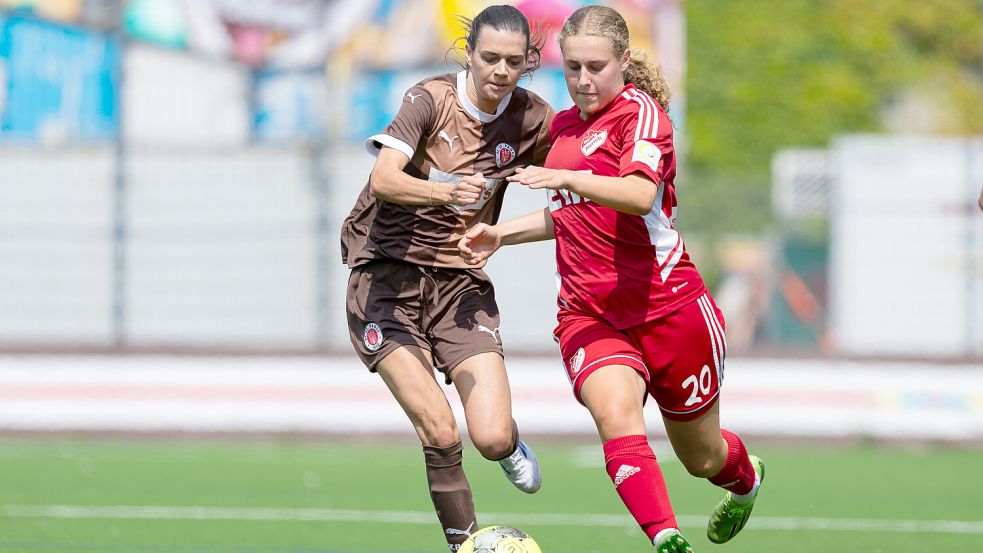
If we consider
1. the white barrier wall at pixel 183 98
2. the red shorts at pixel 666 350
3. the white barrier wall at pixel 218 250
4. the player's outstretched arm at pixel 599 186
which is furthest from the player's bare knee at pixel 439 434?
the white barrier wall at pixel 183 98

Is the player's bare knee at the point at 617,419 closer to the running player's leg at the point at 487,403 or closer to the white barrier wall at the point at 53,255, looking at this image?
the running player's leg at the point at 487,403

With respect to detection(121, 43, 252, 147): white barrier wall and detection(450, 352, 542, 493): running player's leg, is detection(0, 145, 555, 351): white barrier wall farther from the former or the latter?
detection(450, 352, 542, 493): running player's leg

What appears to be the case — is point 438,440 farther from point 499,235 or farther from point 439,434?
point 499,235

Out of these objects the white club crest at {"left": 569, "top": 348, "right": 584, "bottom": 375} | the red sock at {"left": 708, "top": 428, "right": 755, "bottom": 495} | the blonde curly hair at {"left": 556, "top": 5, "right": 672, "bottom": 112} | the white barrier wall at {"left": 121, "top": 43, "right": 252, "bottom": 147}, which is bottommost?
the red sock at {"left": 708, "top": 428, "right": 755, "bottom": 495}

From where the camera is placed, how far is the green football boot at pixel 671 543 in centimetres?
539

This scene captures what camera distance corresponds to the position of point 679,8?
1798cm

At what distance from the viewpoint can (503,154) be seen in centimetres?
652

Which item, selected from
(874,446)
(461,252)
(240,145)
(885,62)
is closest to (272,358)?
(240,145)

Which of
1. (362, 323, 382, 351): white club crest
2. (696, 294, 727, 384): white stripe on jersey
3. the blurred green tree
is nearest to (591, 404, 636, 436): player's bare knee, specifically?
(696, 294, 727, 384): white stripe on jersey

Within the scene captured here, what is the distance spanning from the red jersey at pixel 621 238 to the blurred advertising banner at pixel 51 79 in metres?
12.8

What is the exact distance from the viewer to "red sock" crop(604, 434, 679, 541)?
5.60 metres

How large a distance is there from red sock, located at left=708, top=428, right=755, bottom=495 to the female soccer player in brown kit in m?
0.94

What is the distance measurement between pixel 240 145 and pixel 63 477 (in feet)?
17.4

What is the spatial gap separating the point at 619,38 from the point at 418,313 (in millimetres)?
1574
